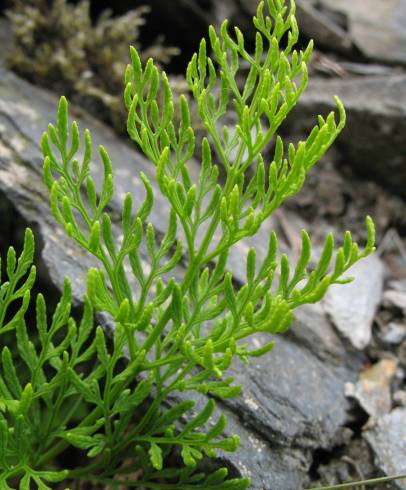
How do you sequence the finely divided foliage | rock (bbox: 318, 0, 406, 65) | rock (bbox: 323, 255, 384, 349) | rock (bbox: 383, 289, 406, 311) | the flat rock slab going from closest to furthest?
the finely divided foliage < the flat rock slab < rock (bbox: 323, 255, 384, 349) < rock (bbox: 383, 289, 406, 311) < rock (bbox: 318, 0, 406, 65)

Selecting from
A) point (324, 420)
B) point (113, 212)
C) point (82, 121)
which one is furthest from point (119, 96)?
point (324, 420)

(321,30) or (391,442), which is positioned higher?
(321,30)

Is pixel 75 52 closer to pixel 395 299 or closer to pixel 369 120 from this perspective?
pixel 369 120

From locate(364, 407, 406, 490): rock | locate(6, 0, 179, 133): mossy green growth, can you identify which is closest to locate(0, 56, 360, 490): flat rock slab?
locate(364, 407, 406, 490): rock

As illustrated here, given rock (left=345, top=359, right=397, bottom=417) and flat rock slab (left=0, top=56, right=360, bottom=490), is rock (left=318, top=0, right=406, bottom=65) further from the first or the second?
rock (left=345, top=359, right=397, bottom=417)

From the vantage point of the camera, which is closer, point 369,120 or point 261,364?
point 261,364

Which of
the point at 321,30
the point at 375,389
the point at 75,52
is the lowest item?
the point at 375,389

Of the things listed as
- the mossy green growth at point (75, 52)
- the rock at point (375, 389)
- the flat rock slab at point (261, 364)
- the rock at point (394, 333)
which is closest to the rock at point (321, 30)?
the mossy green growth at point (75, 52)

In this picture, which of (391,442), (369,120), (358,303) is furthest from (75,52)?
(391,442)
